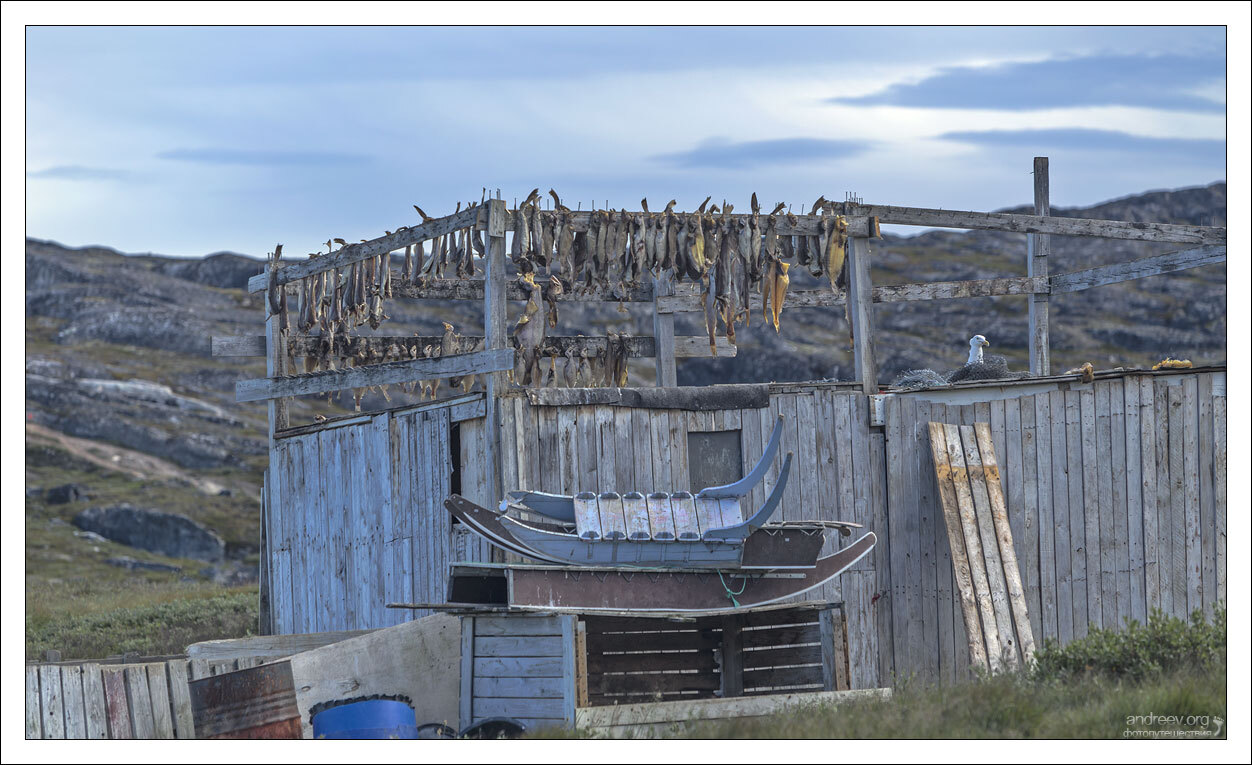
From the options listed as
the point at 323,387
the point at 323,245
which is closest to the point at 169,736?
the point at 323,387

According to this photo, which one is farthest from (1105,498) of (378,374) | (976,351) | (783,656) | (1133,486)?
(378,374)

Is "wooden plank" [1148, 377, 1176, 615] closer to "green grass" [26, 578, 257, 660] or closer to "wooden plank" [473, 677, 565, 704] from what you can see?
"wooden plank" [473, 677, 565, 704]

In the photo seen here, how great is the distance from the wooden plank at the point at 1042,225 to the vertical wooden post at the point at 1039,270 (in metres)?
1.46

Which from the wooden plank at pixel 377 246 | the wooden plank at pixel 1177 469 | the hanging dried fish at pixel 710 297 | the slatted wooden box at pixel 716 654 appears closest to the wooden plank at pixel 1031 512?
the wooden plank at pixel 1177 469

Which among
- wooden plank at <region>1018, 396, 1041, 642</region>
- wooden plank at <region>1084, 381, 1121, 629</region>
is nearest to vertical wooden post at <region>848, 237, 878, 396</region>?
wooden plank at <region>1018, 396, 1041, 642</region>

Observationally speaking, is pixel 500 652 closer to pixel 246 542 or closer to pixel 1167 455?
pixel 1167 455

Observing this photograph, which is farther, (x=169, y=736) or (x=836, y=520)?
(x=836, y=520)

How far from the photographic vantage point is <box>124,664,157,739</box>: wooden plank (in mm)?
11797

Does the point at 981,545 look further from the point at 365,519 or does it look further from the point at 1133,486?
the point at 365,519

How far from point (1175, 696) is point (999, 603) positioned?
3.14 m

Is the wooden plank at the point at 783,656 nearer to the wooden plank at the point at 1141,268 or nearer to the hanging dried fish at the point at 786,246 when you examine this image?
the hanging dried fish at the point at 786,246

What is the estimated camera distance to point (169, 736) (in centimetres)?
1172

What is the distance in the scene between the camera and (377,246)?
15180 mm

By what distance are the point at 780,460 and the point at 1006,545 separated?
2.39 meters
